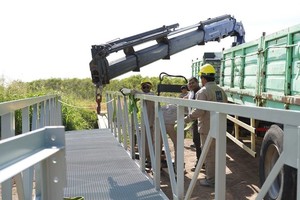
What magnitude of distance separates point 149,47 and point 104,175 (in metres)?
3.68

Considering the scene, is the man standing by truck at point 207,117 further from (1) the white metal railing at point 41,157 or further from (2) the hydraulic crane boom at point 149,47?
(1) the white metal railing at point 41,157

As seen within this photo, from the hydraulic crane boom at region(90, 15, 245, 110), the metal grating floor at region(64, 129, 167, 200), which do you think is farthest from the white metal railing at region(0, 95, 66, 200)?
the hydraulic crane boom at region(90, 15, 245, 110)

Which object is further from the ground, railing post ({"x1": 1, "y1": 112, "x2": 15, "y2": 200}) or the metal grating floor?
railing post ({"x1": 1, "y1": 112, "x2": 15, "y2": 200})

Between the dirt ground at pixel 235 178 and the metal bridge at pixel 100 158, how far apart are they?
0.87 meters

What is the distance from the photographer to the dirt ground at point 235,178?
16.7 feet

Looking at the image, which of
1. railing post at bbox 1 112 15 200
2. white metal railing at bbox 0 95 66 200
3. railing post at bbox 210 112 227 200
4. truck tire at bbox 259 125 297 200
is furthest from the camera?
truck tire at bbox 259 125 297 200

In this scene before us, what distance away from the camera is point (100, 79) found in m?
6.81

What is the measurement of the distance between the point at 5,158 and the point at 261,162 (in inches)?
149

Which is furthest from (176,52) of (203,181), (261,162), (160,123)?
(160,123)

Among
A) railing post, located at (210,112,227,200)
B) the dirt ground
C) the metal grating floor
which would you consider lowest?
the dirt ground

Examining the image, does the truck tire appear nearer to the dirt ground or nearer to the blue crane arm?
the dirt ground

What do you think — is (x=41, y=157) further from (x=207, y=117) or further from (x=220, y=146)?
(x=207, y=117)

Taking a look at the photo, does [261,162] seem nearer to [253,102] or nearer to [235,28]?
[253,102]

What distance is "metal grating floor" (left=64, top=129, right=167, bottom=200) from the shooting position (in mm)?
3972
